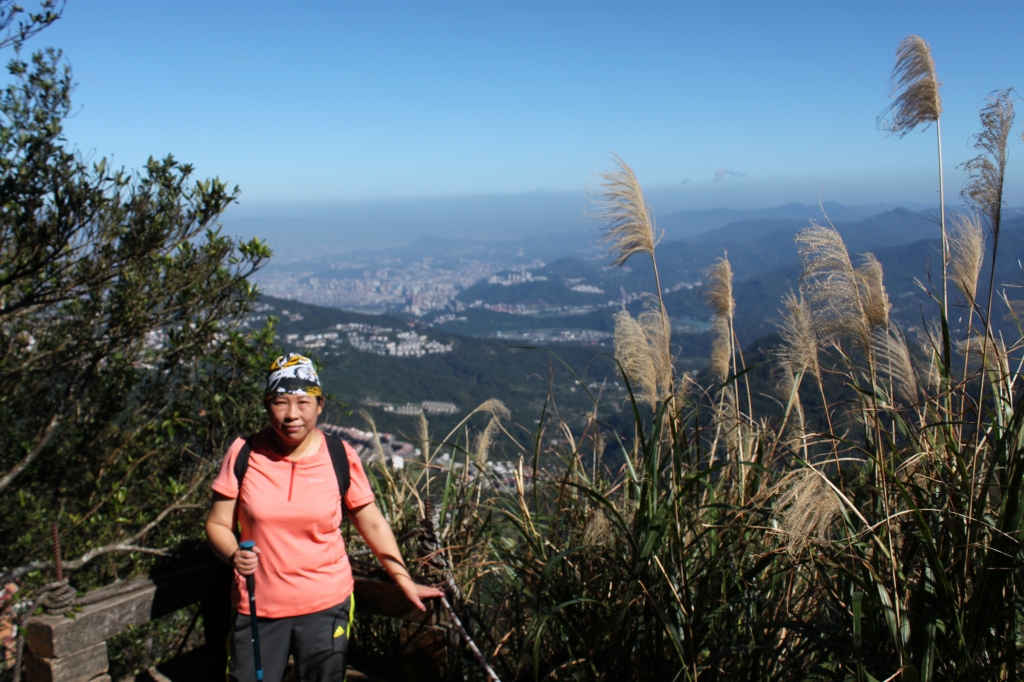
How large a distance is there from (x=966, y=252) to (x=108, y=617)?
8.73 ft

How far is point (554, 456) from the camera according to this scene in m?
2.41

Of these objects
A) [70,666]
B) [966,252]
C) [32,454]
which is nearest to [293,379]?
[70,666]

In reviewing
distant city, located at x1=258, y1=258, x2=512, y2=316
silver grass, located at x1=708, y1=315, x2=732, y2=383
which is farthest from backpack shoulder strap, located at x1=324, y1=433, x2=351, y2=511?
distant city, located at x1=258, y1=258, x2=512, y2=316

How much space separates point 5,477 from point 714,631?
362 centimetres

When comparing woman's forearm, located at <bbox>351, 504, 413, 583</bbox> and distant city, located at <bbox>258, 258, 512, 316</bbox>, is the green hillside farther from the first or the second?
distant city, located at <bbox>258, 258, 512, 316</bbox>

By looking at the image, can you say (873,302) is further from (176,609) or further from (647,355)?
(176,609)

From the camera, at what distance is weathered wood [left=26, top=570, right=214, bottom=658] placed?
5.70 feet

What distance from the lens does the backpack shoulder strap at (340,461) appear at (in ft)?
6.18

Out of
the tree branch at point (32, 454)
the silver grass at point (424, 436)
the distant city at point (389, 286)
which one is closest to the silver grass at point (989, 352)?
the silver grass at point (424, 436)

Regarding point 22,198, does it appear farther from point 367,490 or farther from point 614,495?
point 614,495

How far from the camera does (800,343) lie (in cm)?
196

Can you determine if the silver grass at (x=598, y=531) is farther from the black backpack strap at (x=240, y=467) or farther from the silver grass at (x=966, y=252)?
the silver grass at (x=966, y=252)

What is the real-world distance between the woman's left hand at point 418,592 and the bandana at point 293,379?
60 centimetres

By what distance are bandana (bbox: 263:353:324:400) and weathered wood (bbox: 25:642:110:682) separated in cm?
85
